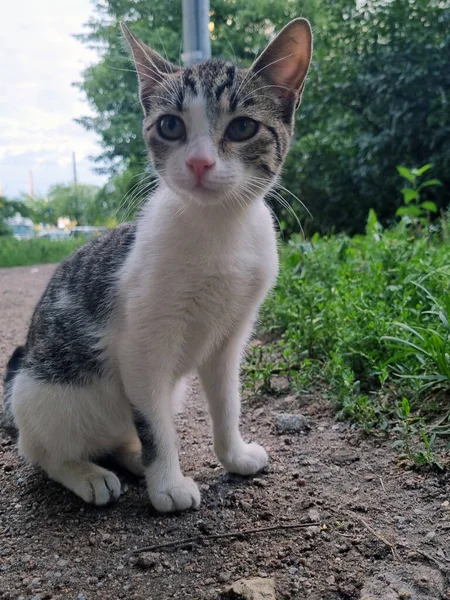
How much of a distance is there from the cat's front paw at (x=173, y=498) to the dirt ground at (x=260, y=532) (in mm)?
32

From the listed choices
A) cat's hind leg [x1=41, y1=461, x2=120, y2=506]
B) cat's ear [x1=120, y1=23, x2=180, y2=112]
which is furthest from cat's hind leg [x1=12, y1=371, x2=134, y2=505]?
cat's ear [x1=120, y1=23, x2=180, y2=112]

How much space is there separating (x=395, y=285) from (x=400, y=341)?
0.69 metres

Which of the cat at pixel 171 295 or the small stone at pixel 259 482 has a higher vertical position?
the cat at pixel 171 295

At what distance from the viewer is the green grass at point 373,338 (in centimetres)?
186

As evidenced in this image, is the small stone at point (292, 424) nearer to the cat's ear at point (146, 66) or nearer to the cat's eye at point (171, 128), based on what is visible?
the cat's eye at point (171, 128)

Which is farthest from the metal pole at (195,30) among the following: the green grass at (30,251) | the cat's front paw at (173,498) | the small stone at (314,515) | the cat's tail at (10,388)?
the green grass at (30,251)

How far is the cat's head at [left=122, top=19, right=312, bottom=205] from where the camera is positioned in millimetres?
1484

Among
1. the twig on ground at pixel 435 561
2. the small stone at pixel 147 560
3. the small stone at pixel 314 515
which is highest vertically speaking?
the twig on ground at pixel 435 561

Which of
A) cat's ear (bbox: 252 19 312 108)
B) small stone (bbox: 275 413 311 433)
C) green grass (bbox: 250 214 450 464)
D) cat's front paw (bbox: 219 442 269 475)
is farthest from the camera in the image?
small stone (bbox: 275 413 311 433)

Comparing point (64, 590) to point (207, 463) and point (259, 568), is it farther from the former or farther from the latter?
point (207, 463)

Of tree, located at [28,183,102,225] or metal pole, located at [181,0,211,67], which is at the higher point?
metal pole, located at [181,0,211,67]

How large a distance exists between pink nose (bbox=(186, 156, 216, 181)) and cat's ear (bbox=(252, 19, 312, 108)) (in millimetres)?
441

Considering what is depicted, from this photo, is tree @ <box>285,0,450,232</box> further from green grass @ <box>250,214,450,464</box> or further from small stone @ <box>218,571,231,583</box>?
small stone @ <box>218,571,231,583</box>

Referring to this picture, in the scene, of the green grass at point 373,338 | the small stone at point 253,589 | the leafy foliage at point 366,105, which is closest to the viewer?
the small stone at point 253,589
